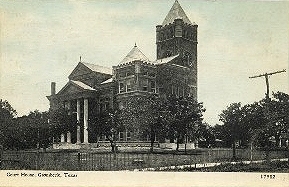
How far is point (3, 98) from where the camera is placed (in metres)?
10.4

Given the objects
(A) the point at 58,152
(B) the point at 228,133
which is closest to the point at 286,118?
(B) the point at 228,133

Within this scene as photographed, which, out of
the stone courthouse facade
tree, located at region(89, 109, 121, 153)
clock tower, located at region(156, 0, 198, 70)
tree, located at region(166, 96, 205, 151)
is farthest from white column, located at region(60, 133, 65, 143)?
clock tower, located at region(156, 0, 198, 70)

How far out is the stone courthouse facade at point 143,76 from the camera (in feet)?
40.8

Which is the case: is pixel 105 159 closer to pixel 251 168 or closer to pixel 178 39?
pixel 251 168

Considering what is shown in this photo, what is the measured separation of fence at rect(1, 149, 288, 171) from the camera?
9.91 meters

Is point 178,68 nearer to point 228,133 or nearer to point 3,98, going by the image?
point 228,133

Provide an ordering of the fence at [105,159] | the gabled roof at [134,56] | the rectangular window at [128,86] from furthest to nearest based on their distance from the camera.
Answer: the rectangular window at [128,86]
the gabled roof at [134,56]
the fence at [105,159]

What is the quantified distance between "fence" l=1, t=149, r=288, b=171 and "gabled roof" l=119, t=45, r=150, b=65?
2503 mm

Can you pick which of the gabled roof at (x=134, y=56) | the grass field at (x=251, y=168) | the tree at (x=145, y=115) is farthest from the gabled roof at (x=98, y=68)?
the grass field at (x=251, y=168)

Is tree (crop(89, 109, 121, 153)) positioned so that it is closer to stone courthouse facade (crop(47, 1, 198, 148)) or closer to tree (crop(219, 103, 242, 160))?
stone courthouse facade (crop(47, 1, 198, 148))

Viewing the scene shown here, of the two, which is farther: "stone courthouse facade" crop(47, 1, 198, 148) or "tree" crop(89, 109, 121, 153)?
"tree" crop(89, 109, 121, 153)

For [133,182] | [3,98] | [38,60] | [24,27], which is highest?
[24,27]

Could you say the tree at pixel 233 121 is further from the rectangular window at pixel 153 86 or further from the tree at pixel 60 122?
the tree at pixel 60 122

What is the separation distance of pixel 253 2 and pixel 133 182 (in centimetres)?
476
